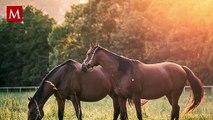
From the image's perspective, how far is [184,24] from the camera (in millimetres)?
32469

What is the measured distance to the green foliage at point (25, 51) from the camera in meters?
54.1

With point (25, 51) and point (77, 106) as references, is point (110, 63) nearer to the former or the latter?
point (77, 106)

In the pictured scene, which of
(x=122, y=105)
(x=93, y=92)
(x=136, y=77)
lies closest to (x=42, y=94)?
(x=93, y=92)

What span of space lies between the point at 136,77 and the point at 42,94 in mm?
2763

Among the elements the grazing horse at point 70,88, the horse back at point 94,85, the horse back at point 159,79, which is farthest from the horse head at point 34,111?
the horse back at point 159,79

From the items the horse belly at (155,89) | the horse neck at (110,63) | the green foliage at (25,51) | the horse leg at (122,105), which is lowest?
the green foliage at (25,51)

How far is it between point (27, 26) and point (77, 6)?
12.3 m

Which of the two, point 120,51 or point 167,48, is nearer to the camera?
point 167,48

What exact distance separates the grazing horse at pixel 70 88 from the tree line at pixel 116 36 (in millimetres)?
16197

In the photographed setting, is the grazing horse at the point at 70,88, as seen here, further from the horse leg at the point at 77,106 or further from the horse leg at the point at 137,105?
the horse leg at the point at 137,105

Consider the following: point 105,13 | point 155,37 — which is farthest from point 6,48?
point 155,37

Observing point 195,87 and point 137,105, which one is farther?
point 195,87

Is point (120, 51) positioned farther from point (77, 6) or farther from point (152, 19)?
point (77, 6)

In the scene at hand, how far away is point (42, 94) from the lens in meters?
13.1
